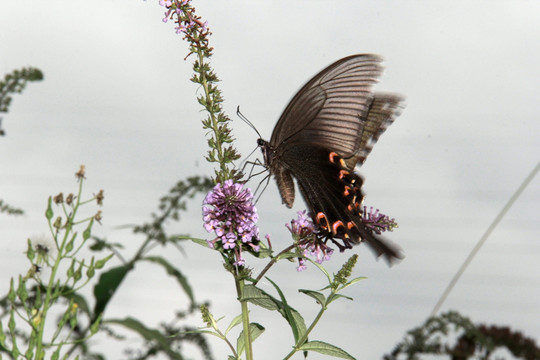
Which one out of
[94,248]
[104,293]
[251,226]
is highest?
[94,248]

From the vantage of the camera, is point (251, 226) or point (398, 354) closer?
point (251, 226)

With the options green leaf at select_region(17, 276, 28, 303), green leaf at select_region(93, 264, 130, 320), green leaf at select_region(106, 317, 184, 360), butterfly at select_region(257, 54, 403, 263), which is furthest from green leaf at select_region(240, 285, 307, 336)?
green leaf at select_region(93, 264, 130, 320)

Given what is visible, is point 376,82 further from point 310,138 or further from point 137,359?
point 137,359

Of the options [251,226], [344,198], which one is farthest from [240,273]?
[344,198]

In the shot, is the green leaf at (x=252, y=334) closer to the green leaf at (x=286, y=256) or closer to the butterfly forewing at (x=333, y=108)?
the green leaf at (x=286, y=256)

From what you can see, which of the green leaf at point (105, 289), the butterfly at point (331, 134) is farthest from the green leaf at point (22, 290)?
the green leaf at point (105, 289)

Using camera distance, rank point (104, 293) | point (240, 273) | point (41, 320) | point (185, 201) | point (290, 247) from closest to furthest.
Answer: point (240, 273) → point (290, 247) → point (41, 320) → point (104, 293) → point (185, 201)

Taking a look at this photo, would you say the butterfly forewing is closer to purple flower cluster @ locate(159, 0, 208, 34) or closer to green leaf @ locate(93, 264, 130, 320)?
purple flower cluster @ locate(159, 0, 208, 34)
